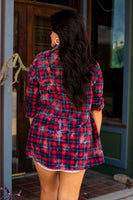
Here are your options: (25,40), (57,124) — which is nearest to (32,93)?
(57,124)

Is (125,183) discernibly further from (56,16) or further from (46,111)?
(56,16)

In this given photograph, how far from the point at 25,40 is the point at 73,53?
257 cm

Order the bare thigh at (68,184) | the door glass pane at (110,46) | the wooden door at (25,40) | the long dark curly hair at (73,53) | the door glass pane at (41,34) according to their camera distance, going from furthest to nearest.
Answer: the door glass pane at (110,46), the door glass pane at (41,34), the wooden door at (25,40), the bare thigh at (68,184), the long dark curly hair at (73,53)

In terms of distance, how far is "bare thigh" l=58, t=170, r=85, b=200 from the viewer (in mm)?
2236

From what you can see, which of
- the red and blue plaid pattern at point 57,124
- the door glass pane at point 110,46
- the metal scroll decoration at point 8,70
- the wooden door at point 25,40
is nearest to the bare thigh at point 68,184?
the red and blue plaid pattern at point 57,124

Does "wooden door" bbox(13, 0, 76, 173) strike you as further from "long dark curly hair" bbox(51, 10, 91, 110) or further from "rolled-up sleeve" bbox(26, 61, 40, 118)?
"long dark curly hair" bbox(51, 10, 91, 110)

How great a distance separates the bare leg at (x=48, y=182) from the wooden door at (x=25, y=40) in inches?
91.3

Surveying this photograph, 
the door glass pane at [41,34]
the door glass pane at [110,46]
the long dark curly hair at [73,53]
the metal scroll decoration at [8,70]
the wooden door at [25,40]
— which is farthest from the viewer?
the door glass pane at [110,46]

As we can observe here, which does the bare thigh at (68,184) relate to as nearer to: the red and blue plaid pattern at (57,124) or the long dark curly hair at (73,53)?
the red and blue plaid pattern at (57,124)

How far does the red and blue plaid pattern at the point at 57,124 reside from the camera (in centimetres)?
217

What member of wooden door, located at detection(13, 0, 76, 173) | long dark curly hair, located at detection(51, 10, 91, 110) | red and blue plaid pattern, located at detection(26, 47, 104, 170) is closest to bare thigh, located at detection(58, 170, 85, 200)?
red and blue plaid pattern, located at detection(26, 47, 104, 170)

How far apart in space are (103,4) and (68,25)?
10.0ft

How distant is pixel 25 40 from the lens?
4578mm

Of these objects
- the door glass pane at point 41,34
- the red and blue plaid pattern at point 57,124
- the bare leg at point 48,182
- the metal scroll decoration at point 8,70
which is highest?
the door glass pane at point 41,34
